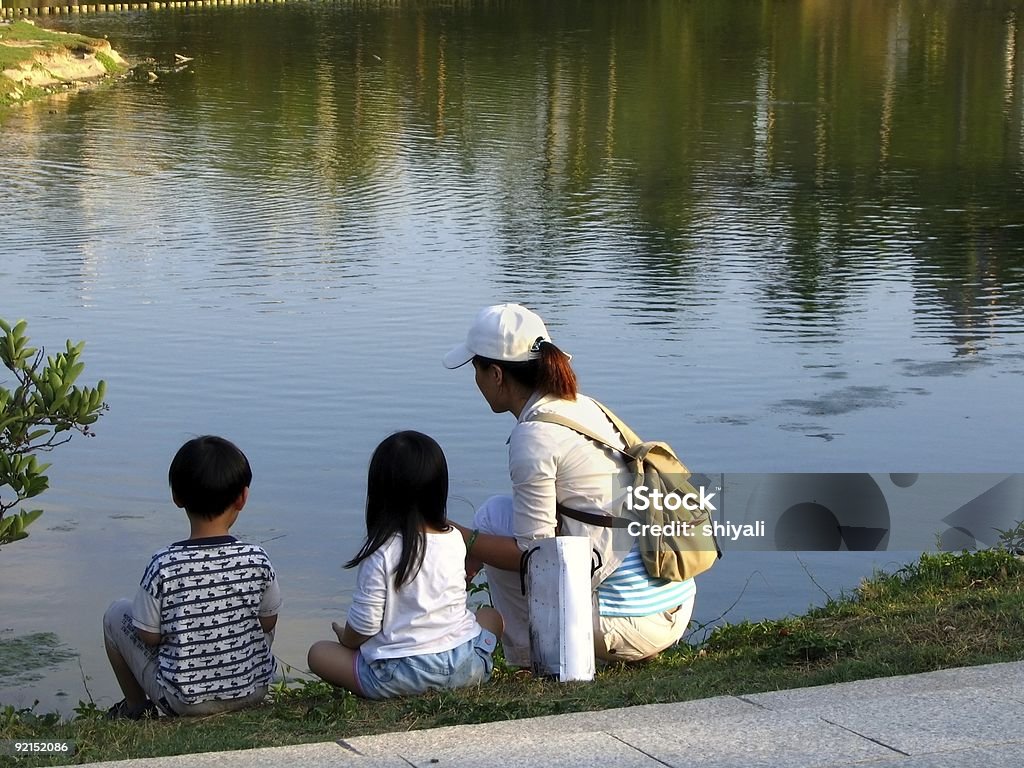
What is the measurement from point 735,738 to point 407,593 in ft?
3.49

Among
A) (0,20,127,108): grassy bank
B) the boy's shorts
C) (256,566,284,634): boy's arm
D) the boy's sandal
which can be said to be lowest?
the boy's sandal

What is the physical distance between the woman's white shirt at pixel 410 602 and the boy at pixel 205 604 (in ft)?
1.16

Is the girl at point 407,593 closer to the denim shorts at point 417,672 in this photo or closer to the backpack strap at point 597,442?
the denim shorts at point 417,672

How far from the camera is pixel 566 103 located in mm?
28141

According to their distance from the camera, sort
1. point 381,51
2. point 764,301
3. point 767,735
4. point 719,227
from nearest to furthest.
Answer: point 767,735 → point 764,301 → point 719,227 → point 381,51

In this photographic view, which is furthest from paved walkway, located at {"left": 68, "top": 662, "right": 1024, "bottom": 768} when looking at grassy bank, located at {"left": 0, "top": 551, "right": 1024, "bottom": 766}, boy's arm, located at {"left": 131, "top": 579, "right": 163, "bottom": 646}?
boy's arm, located at {"left": 131, "top": 579, "right": 163, "bottom": 646}

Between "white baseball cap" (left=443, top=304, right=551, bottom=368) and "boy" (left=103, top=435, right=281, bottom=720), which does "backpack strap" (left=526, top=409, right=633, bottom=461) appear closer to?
"white baseball cap" (left=443, top=304, right=551, bottom=368)

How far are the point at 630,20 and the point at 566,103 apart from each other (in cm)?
2290

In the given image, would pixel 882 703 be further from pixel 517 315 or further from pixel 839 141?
pixel 839 141

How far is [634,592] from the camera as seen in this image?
4.61 metres

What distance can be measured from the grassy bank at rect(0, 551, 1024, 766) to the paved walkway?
0.71ft

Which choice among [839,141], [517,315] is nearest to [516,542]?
[517,315]

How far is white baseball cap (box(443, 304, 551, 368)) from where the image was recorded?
4.52 metres

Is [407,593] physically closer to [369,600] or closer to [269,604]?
[369,600]
